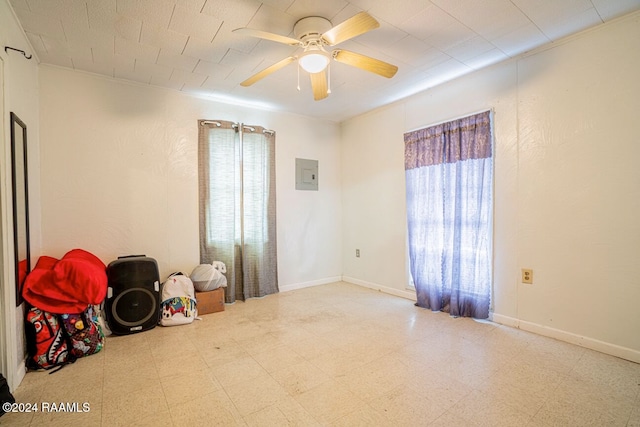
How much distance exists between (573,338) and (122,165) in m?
4.43

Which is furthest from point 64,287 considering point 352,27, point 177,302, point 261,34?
point 352,27

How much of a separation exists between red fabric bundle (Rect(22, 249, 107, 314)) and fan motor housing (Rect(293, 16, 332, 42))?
7.79ft

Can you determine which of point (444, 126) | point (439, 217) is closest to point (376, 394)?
point (439, 217)

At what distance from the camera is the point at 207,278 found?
3254 mm

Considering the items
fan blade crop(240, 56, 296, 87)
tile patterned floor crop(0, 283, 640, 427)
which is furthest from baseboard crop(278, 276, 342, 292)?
fan blade crop(240, 56, 296, 87)

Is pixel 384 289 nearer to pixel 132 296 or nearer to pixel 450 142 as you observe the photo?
pixel 450 142

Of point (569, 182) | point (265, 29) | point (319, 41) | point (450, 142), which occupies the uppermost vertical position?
point (265, 29)

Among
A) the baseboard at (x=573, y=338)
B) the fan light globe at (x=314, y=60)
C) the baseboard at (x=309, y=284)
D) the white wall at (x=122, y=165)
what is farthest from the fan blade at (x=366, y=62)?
the baseboard at (x=309, y=284)

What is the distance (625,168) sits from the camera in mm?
2182

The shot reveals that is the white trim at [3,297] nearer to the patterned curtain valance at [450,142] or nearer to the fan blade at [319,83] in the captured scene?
the fan blade at [319,83]

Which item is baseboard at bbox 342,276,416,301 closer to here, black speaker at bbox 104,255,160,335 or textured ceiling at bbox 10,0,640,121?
textured ceiling at bbox 10,0,640,121

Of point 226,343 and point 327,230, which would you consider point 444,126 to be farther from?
point 226,343

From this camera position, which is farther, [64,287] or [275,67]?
[275,67]

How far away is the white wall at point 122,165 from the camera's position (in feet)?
9.16
